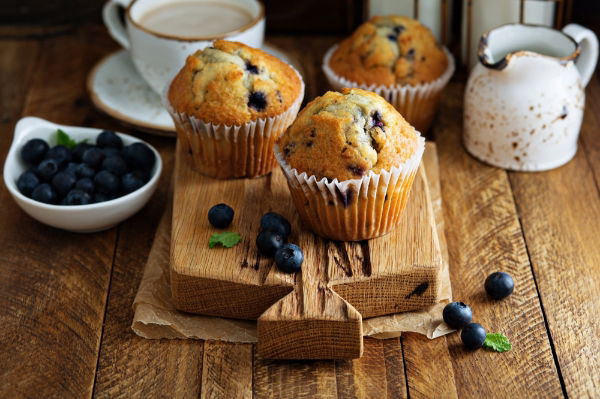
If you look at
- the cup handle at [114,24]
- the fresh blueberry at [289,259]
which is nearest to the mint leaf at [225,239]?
the fresh blueberry at [289,259]

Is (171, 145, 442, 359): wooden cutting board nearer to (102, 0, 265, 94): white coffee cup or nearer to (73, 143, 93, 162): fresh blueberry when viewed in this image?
(73, 143, 93, 162): fresh blueberry

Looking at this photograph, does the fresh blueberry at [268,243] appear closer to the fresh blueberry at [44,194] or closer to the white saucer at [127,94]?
the fresh blueberry at [44,194]

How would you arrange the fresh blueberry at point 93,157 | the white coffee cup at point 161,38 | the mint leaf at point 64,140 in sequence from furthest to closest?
the white coffee cup at point 161,38 < the mint leaf at point 64,140 < the fresh blueberry at point 93,157

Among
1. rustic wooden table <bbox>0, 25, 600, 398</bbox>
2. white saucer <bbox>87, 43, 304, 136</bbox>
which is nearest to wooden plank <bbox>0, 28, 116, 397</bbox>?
rustic wooden table <bbox>0, 25, 600, 398</bbox>

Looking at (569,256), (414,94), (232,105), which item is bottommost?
(569,256)

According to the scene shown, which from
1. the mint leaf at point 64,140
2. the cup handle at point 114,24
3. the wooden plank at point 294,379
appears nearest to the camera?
the wooden plank at point 294,379

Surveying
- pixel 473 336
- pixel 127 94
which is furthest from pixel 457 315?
pixel 127 94

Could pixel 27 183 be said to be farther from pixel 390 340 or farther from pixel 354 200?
pixel 390 340
